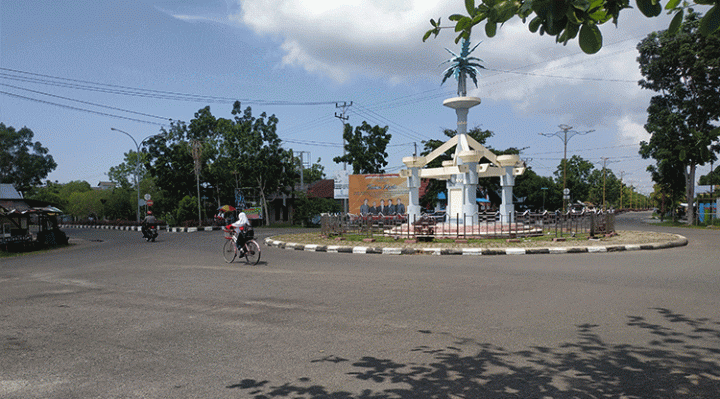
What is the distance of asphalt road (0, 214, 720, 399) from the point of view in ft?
12.7

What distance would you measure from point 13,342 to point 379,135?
3683 centimetres

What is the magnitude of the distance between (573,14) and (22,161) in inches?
2522

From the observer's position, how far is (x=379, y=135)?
4106cm

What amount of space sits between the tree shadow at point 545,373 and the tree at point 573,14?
2.59 m

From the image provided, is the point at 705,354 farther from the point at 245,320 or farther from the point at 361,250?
the point at 361,250

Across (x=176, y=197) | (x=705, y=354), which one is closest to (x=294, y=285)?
(x=705, y=354)

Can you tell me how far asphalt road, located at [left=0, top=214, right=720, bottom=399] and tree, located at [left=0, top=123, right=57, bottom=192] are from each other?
173 ft

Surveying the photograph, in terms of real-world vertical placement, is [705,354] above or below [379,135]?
below

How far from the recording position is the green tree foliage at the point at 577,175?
71.3m

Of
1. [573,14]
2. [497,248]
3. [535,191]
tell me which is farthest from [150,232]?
[535,191]

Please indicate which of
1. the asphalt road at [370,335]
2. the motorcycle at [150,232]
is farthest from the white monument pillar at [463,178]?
the motorcycle at [150,232]

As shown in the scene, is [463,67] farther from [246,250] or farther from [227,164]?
[227,164]

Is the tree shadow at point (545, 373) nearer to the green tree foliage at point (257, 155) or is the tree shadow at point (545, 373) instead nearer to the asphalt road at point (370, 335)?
the asphalt road at point (370, 335)

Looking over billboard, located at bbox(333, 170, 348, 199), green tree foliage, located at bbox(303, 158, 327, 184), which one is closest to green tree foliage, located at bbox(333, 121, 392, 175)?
billboard, located at bbox(333, 170, 348, 199)
